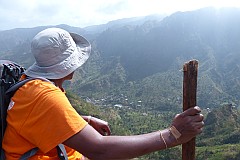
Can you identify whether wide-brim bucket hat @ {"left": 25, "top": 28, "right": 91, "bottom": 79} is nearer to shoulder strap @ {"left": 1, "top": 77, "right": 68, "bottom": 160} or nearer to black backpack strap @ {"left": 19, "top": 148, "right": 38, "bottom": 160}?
shoulder strap @ {"left": 1, "top": 77, "right": 68, "bottom": 160}

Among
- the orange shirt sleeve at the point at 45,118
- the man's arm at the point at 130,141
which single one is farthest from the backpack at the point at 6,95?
the man's arm at the point at 130,141

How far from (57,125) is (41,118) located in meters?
0.11

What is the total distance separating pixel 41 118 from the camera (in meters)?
2.08

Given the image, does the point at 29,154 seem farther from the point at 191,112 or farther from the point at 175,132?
the point at 191,112

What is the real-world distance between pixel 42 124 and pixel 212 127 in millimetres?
73669

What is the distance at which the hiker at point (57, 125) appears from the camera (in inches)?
81.7

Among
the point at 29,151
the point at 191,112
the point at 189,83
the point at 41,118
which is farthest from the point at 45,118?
the point at 189,83

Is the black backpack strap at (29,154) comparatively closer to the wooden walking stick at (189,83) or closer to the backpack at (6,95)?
the backpack at (6,95)

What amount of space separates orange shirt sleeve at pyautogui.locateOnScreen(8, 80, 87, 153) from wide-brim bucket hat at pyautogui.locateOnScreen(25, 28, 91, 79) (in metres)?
0.24

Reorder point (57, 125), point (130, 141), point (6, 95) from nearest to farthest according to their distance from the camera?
point (57, 125) → point (130, 141) → point (6, 95)

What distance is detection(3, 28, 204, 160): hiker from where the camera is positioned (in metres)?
2.08

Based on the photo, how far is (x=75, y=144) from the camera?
2096 millimetres

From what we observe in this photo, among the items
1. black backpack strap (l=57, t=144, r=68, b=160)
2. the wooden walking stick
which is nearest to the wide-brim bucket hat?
black backpack strap (l=57, t=144, r=68, b=160)

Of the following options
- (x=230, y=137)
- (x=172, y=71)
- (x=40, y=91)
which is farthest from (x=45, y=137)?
(x=172, y=71)
